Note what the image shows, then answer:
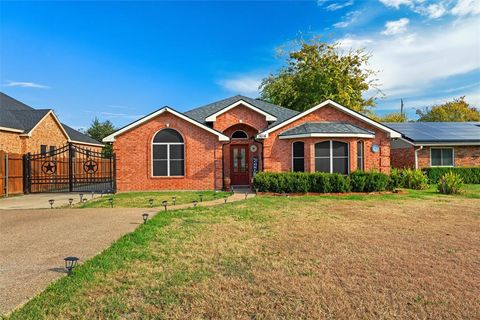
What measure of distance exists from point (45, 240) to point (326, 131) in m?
12.8

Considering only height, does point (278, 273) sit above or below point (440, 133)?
below

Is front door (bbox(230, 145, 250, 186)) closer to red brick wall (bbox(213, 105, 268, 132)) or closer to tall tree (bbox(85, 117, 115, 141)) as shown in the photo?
red brick wall (bbox(213, 105, 268, 132))

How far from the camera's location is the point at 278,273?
4.65 metres

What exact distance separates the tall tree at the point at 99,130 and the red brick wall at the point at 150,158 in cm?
2845

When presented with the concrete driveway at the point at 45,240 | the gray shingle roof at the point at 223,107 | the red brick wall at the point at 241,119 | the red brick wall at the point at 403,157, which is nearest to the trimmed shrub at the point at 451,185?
the red brick wall at the point at 403,157

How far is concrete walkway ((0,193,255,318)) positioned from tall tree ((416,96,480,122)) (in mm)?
52173

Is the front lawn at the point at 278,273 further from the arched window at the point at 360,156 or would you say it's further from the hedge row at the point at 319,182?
the arched window at the point at 360,156

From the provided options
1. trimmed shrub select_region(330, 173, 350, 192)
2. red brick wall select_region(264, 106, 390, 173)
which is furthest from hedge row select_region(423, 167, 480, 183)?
trimmed shrub select_region(330, 173, 350, 192)

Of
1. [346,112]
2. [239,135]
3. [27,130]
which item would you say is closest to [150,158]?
[239,135]

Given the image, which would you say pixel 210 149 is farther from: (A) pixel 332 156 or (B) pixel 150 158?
(A) pixel 332 156

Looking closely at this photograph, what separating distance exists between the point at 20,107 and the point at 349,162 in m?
23.5

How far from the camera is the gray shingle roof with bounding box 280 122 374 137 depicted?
617 inches

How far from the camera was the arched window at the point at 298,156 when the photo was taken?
1641cm

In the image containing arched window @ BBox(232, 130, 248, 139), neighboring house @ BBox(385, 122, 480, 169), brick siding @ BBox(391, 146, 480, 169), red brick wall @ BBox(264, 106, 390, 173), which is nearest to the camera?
red brick wall @ BBox(264, 106, 390, 173)
